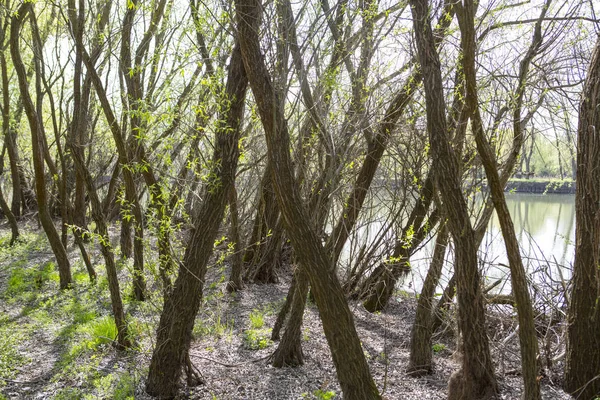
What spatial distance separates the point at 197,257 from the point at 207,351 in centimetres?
151

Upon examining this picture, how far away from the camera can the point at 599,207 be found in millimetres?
4227

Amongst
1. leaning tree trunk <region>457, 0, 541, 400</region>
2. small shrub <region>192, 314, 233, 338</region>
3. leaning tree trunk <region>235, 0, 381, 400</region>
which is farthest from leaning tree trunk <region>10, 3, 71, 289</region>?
leaning tree trunk <region>457, 0, 541, 400</region>

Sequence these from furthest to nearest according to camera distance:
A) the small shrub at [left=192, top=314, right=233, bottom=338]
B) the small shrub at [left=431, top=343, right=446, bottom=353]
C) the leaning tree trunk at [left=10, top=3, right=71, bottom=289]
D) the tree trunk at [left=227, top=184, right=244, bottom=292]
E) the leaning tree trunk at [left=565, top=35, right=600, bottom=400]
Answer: the tree trunk at [left=227, top=184, right=244, bottom=292] → the leaning tree trunk at [left=10, top=3, right=71, bottom=289] → the small shrub at [left=431, top=343, right=446, bottom=353] → the small shrub at [left=192, top=314, right=233, bottom=338] → the leaning tree trunk at [left=565, top=35, right=600, bottom=400]

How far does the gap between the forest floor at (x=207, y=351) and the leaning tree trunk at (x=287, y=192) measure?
0.62 metres

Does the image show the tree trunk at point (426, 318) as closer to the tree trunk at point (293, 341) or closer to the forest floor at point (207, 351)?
the forest floor at point (207, 351)

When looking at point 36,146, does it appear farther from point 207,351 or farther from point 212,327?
point 207,351

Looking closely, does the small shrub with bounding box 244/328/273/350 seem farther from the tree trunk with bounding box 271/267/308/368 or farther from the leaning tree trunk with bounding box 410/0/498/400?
the leaning tree trunk with bounding box 410/0/498/400

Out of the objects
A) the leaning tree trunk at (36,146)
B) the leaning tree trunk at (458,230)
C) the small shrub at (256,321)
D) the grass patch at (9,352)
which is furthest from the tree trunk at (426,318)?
the leaning tree trunk at (36,146)

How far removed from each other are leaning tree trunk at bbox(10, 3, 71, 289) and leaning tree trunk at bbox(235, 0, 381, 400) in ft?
13.3

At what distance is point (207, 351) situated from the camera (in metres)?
5.30

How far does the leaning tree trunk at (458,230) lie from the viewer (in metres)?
3.44

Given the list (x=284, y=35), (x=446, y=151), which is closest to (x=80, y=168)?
(x=284, y=35)

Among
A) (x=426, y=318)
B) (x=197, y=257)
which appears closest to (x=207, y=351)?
(x=197, y=257)

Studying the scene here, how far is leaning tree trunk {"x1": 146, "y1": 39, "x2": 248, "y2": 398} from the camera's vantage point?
13.2 ft
